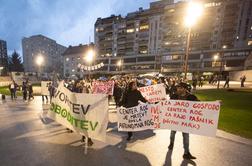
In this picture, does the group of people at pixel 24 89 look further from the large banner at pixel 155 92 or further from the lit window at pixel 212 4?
the lit window at pixel 212 4

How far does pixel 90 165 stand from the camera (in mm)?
4020

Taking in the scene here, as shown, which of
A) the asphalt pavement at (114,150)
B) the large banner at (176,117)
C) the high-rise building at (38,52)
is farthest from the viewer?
the high-rise building at (38,52)

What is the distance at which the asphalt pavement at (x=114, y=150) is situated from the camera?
421 centimetres

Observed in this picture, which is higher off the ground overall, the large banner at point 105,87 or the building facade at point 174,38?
the building facade at point 174,38

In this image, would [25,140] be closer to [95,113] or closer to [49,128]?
[49,128]

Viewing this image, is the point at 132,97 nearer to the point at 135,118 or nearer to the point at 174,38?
the point at 135,118

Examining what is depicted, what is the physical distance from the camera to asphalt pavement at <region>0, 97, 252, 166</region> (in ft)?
13.8

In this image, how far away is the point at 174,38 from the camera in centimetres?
7588

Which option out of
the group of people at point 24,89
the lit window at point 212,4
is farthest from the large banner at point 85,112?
the lit window at point 212,4

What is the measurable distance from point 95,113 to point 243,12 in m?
82.4

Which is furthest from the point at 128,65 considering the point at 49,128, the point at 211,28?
the point at 49,128

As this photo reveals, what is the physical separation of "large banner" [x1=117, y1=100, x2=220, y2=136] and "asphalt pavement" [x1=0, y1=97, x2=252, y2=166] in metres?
0.69

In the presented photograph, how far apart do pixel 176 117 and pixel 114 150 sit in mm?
2035

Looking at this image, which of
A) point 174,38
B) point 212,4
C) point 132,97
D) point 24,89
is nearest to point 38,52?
point 174,38
